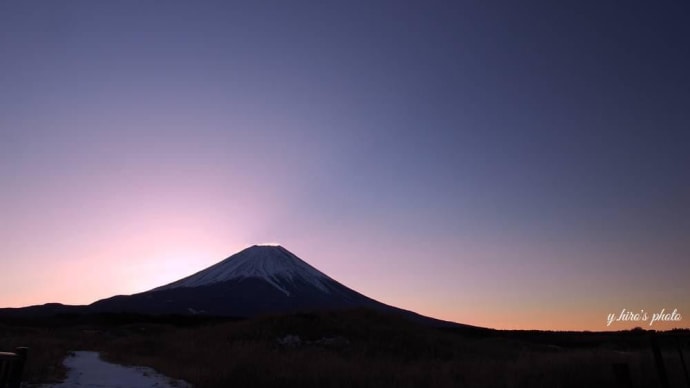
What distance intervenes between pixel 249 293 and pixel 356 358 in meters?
96.0

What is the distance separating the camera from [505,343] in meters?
43.1

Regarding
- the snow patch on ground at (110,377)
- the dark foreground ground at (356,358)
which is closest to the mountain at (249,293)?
the dark foreground ground at (356,358)

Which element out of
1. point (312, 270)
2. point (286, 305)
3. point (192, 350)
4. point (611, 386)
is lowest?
point (611, 386)

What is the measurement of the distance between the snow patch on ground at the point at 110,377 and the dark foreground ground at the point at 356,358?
0.47m

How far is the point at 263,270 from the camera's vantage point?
135625mm

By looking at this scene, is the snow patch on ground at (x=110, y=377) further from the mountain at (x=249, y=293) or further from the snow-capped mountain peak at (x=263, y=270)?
the snow-capped mountain peak at (x=263, y=270)

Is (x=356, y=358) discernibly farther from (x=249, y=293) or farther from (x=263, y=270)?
(x=263, y=270)

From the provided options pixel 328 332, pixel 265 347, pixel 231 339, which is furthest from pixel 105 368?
pixel 328 332

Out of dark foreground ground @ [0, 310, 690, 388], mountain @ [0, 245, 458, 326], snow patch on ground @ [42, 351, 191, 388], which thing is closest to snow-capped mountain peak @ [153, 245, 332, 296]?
mountain @ [0, 245, 458, 326]

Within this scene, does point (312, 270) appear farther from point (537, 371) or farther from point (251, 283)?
point (537, 371)

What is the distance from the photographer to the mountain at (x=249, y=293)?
11269cm

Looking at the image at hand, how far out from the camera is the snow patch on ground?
15367mm

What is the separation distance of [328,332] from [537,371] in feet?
67.3

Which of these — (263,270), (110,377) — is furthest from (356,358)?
(263,270)
